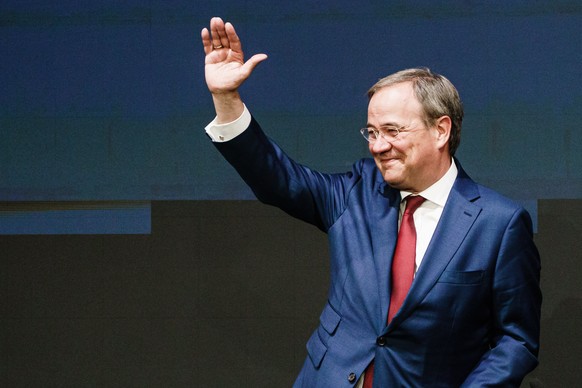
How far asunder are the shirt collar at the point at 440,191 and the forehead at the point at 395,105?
0.52 feet

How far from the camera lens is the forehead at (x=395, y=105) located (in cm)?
164

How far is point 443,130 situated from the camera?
1.71 m

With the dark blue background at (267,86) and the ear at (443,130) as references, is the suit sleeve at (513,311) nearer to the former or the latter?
the ear at (443,130)

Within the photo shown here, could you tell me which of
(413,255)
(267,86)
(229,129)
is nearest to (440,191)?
(413,255)

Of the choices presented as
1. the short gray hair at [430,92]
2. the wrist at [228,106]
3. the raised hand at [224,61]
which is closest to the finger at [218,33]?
the raised hand at [224,61]

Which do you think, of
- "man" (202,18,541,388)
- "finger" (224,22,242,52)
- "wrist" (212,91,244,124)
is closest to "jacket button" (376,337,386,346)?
"man" (202,18,541,388)

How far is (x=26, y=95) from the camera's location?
11.0ft

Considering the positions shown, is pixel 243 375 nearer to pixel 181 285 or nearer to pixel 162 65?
pixel 181 285

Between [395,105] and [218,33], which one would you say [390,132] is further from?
[218,33]

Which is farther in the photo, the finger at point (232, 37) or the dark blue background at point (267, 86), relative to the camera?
the dark blue background at point (267, 86)

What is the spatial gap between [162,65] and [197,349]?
1151 millimetres

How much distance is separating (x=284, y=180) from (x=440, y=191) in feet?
1.07

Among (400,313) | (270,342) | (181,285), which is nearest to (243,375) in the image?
(270,342)

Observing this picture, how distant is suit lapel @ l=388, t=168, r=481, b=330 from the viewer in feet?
5.28
